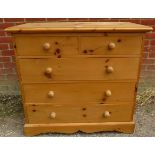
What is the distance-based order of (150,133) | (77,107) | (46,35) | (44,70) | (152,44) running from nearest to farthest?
(46,35) < (44,70) < (77,107) < (150,133) < (152,44)

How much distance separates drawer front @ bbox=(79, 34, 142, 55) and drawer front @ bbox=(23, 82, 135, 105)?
0.34 metres

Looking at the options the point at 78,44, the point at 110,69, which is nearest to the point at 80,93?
the point at 110,69

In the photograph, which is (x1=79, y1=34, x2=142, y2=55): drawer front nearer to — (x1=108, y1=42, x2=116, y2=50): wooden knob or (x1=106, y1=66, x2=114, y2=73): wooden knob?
(x1=108, y1=42, x2=116, y2=50): wooden knob

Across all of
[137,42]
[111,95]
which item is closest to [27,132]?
[111,95]

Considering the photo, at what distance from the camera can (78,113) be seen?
8.27 ft

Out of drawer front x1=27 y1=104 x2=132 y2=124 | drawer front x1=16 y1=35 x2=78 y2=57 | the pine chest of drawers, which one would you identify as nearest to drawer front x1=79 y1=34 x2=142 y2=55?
the pine chest of drawers

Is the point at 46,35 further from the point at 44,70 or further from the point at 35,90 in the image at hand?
the point at 35,90

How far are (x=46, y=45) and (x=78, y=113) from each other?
0.83 metres

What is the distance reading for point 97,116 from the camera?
254 cm

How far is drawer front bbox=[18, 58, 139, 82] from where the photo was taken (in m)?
2.25

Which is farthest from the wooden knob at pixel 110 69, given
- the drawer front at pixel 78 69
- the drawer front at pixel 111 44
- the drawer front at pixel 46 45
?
the drawer front at pixel 46 45

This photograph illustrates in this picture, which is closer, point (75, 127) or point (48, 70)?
point (48, 70)

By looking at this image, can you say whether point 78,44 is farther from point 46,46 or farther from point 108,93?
point 108,93

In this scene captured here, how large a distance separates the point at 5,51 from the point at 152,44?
1989mm
